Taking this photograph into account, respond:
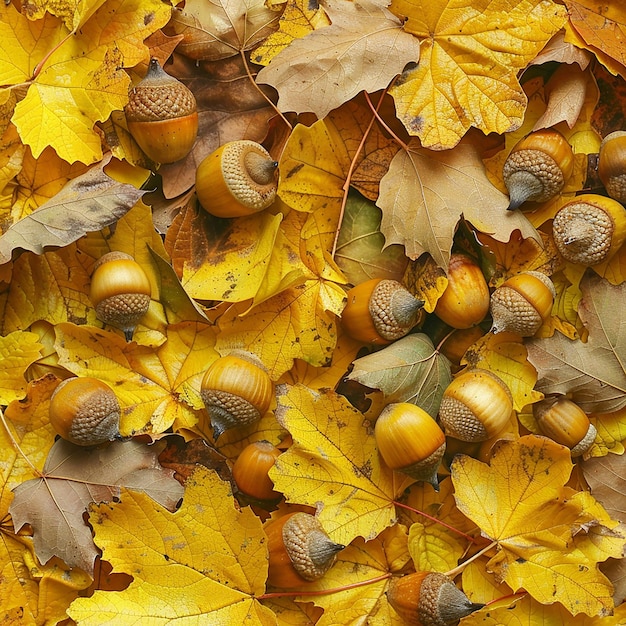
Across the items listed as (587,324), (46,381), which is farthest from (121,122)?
(587,324)

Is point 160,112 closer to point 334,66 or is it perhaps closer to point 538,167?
point 334,66

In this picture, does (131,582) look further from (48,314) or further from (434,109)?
(434,109)

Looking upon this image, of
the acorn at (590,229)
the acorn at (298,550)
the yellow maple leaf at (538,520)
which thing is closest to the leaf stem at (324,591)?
the acorn at (298,550)

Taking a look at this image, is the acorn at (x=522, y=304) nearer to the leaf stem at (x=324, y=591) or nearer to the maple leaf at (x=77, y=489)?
the leaf stem at (x=324, y=591)

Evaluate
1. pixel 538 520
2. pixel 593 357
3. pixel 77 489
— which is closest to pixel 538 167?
Answer: pixel 593 357

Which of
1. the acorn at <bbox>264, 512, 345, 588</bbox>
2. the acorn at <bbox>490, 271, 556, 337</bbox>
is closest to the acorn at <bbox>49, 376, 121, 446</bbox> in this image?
the acorn at <bbox>264, 512, 345, 588</bbox>
